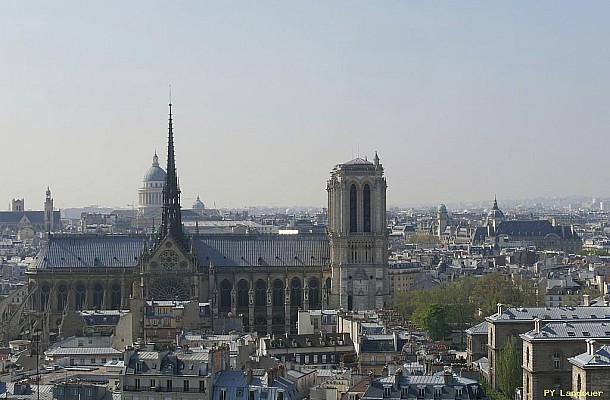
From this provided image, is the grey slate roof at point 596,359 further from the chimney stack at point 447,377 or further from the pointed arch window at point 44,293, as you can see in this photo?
the pointed arch window at point 44,293

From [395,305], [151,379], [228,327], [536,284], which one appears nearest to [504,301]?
[395,305]

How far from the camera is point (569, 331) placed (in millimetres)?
75250

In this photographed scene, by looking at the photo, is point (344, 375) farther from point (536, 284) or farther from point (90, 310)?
point (536, 284)

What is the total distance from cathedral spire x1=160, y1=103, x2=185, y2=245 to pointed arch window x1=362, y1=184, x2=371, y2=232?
1416cm

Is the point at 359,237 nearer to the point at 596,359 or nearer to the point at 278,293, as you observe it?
the point at 278,293

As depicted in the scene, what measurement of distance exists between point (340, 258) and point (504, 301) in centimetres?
1440

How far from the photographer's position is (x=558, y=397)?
71.3 m

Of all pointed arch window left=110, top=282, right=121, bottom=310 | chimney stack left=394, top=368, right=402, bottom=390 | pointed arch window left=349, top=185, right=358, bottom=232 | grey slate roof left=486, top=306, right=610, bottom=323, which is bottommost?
chimney stack left=394, top=368, right=402, bottom=390

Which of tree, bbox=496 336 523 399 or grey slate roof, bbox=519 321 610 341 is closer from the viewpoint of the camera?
grey slate roof, bbox=519 321 610 341

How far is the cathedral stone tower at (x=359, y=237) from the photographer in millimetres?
118750

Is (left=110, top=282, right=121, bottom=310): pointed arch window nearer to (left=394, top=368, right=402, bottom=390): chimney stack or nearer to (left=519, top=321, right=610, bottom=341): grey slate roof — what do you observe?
(left=519, top=321, right=610, bottom=341): grey slate roof

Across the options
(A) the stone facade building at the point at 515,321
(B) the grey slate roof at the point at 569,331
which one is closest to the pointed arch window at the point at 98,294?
(A) the stone facade building at the point at 515,321

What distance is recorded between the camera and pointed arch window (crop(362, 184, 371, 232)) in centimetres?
Result: 11919

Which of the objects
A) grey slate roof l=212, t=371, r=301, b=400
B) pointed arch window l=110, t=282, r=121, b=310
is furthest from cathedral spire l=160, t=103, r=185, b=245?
grey slate roof l=212, t=371, r=301, b=400
